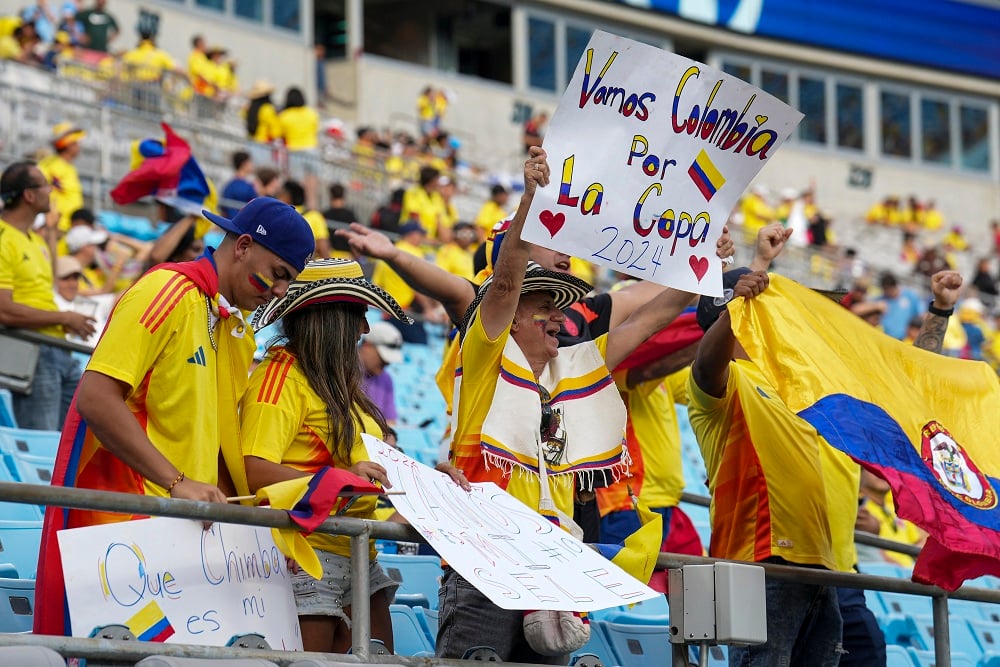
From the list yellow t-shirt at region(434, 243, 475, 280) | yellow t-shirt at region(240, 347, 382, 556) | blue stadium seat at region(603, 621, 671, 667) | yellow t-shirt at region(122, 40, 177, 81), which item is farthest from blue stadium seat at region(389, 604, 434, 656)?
yellow t-shirt at region(122, 40, 177, 81)

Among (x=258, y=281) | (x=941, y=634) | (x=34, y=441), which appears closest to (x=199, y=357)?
(x=258, y=281)

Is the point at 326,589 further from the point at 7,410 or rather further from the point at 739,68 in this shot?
the point at 739,68

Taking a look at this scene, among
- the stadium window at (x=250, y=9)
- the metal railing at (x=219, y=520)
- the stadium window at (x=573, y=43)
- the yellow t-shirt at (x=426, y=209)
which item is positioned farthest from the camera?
the stadium window at (x=573, y=43)

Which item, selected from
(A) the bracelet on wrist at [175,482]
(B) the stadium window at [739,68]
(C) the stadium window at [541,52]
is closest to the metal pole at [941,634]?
(A) the bracelet on wrist at [175,482]

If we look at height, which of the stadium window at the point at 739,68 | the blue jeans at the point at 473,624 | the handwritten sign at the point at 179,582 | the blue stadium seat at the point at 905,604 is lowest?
the blue stadium seat at the point at 905,604

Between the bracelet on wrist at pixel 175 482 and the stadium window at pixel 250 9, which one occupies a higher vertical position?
the stadium window at pixel 250 9

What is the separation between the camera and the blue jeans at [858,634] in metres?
5.25

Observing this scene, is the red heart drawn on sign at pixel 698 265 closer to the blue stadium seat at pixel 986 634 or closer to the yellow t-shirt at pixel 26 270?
the blue stadium seat at pixel 986 634

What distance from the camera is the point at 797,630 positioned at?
5023mm

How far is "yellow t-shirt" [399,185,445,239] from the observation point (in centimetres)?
1577

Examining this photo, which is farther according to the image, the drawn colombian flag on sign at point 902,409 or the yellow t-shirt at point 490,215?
Result: the yellow t-shirt at point 490,215

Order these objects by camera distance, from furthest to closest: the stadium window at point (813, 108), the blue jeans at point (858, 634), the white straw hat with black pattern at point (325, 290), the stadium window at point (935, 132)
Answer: the stadium window at point (935, 132) < the stadium window at point (813, 108) < the blue jeans at point (858, 634) < the white straw hat with black pattern at point (325, 290)

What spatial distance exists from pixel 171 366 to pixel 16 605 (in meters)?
1.04

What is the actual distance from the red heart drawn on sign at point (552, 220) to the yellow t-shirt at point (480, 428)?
0.37 metres
